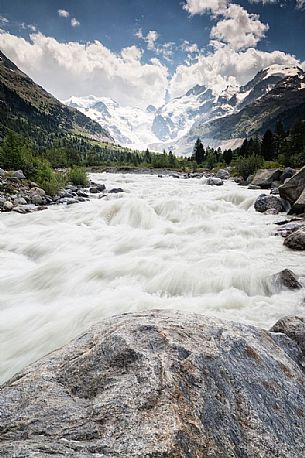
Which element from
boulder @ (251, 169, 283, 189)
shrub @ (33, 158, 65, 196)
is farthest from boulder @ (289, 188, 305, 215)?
shrub @ (33, 158, 65, 196)

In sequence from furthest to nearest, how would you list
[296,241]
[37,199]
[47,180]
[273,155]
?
[273,155]
[47,180]
[37,199]
[296,241]

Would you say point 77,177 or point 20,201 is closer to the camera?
point 20,201

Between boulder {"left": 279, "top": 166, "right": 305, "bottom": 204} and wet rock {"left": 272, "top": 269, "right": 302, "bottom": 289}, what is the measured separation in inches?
473

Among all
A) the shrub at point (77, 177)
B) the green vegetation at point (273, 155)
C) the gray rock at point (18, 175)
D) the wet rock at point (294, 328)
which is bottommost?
the shrub at point (77, 177)

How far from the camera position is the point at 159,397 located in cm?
278

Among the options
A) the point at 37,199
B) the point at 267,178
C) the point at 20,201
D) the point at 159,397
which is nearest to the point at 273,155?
the point at 267,178

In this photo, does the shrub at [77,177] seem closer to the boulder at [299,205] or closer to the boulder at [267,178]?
the boulder at [267,178]

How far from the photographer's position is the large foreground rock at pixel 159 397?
2381mm

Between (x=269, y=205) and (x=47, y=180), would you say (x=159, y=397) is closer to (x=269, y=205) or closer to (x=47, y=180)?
(x=269, y=205)

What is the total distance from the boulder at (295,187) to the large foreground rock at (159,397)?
17.2 m

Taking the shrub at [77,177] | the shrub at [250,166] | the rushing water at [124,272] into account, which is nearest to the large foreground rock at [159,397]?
the rushing water at [124,272]

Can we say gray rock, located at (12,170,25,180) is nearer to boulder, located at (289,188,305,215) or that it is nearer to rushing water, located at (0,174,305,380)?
rushing water, located at (0,174,305,380)

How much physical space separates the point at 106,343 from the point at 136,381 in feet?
2.62

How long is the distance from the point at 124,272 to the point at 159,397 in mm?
7741
